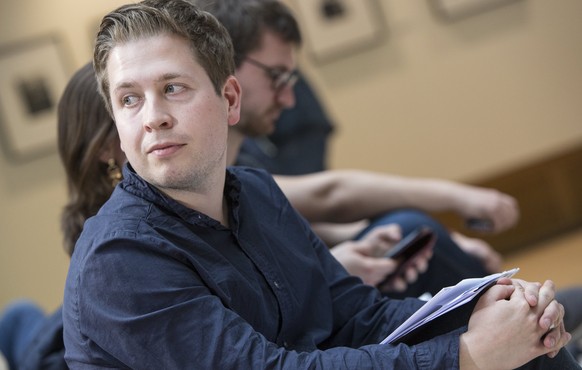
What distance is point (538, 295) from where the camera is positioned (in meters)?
1.79

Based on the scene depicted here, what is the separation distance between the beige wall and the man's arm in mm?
2420

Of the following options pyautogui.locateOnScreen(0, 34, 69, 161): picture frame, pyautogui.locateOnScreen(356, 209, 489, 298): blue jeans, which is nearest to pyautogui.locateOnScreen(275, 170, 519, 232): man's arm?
pyautogui.locateOnScreen(356, 209, 489, 298): blue jeans

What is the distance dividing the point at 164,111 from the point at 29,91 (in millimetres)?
3910

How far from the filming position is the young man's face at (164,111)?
1690 millimetres

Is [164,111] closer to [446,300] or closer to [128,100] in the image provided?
[128,100]

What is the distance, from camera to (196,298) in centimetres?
161

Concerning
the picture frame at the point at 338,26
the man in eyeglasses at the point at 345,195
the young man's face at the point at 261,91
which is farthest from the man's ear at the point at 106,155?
the picture frame at the point at 338,26

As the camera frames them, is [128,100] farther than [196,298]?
Yes

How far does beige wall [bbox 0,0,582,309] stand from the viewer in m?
5.35

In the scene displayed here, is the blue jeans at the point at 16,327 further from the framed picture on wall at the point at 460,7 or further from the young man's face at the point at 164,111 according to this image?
the framed picture on wall at the point at 460,7

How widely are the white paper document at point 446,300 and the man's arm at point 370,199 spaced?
144 centimetres

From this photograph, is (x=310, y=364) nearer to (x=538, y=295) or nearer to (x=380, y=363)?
(x=380, y=363)

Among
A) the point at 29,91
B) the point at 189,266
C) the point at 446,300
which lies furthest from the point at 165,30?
the point at 29,91

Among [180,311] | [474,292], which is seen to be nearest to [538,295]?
[474,292]
